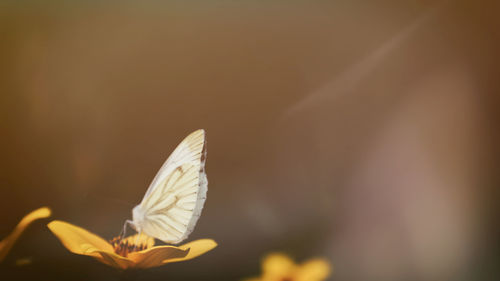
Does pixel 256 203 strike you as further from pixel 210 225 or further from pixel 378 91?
pixel 378 91

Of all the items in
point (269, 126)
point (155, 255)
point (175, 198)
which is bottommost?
point (155, 255)

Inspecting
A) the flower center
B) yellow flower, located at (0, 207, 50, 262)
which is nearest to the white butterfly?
the flower center

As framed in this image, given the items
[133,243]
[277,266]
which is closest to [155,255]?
[133,243]

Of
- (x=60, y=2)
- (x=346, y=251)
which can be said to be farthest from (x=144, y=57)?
(x=346, y=251)

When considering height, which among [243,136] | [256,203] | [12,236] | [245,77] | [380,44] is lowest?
[12,236]

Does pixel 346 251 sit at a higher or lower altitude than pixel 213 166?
lower

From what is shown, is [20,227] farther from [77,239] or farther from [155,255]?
[155,255]

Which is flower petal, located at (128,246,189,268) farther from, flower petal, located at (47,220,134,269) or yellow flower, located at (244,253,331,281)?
yellow flower, located at (244,253,331,281)

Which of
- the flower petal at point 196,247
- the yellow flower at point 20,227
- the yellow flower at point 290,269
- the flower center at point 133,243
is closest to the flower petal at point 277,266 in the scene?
the yellow flower at point 290,269
